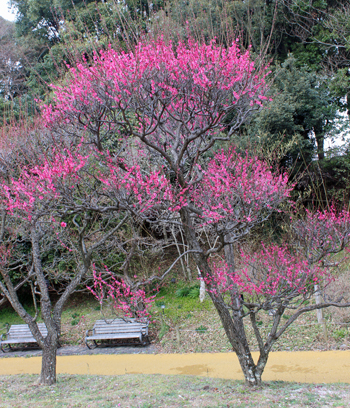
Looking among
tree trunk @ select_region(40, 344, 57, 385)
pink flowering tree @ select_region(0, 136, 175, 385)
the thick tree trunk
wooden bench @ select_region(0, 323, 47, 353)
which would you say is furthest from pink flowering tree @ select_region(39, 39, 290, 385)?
wooden bench @ select_region(0, 323, 47, 353)

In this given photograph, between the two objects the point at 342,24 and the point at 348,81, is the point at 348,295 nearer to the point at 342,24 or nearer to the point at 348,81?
the point at 348,81

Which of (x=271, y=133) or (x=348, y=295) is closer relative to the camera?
(x=348, y=295)

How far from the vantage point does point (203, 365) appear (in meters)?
6.45

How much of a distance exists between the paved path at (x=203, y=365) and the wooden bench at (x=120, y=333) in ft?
1.72

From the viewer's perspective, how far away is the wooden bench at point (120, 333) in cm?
818

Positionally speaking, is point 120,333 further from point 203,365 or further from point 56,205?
point 56,205

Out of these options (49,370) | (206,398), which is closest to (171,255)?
(49,370)

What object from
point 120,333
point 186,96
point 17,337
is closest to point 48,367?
point 120,333

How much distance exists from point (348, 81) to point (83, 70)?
10393 millimetres

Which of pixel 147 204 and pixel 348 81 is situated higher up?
pixel 348 81

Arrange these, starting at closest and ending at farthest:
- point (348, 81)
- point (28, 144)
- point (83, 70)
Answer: point (83, 70), point (28, 144), point (348, 81)

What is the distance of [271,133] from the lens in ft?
38.5

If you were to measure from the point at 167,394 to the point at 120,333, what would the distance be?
4345 millimetres

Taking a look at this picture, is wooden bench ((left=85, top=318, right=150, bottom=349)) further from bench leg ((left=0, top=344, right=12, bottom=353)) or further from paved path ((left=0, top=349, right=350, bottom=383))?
bench leg ((left=0, top=344, right=12, bottom=353))
